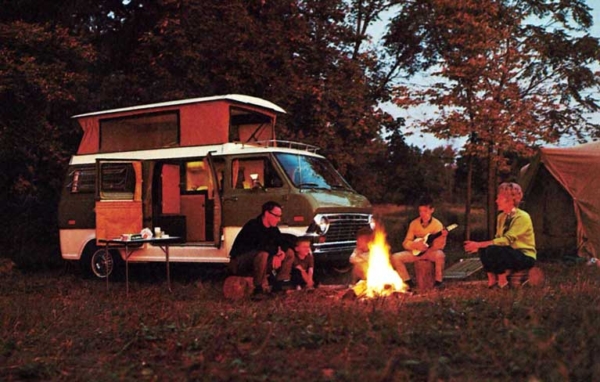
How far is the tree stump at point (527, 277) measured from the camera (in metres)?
9.16

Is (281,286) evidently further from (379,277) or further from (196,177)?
(196,177)

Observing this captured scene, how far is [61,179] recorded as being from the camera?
17.3m

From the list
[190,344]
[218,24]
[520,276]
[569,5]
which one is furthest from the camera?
[569,5]

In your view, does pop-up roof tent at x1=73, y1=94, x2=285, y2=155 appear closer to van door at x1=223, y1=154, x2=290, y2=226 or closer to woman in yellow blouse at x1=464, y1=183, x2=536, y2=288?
van door at x1=223, y1=154, x2=290, y2=226

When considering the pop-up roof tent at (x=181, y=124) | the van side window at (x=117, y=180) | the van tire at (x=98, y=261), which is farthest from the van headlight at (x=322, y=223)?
the van tire at (x=98, y=261)

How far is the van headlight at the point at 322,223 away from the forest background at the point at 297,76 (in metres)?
5.48

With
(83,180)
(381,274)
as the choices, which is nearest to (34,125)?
(83,180)

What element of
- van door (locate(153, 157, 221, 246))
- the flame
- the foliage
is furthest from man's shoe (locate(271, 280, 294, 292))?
the foliage

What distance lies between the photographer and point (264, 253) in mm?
9383

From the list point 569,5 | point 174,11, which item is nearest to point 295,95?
point 174,11

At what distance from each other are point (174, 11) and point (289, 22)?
2.82 metres

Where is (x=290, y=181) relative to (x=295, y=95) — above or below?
below

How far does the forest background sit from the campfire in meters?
7.14

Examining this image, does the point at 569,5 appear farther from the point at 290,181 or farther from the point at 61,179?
the point at 61,179
